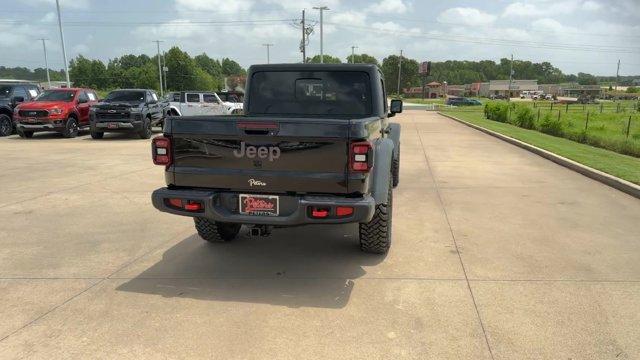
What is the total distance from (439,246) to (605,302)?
5.71 ft

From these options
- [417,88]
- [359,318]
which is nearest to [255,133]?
[359,318]

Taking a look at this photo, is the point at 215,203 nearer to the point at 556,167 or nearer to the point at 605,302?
the point at 605,302

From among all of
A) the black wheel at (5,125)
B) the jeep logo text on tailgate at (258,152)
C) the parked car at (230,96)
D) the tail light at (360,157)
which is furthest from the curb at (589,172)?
the black wheel at (5,125)

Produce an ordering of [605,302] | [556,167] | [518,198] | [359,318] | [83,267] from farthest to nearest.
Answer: [556,167] < [518,198] < [83,267] < [605,302] < [359,318]

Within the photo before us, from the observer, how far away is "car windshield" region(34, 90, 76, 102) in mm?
17625

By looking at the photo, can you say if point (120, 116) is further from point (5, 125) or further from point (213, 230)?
point (213, 230)

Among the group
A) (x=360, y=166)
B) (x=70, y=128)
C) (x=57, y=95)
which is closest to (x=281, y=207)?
(x=360, y=166)

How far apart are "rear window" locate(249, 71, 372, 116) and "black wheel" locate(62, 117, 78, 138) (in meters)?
13.9

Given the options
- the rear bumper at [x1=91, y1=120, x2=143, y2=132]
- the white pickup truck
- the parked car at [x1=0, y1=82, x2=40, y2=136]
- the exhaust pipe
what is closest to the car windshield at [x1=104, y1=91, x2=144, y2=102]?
the rear bumper at [x1=91, y1=120, x2=143, y2=132]

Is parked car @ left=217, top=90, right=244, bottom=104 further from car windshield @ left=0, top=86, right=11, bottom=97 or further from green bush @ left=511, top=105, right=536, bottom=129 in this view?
green bush @ left=511, top=105, right=536, bottom=129

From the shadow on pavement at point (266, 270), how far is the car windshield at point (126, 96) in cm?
1328

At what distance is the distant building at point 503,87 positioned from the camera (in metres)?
143

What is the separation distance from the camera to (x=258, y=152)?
3.97 metres

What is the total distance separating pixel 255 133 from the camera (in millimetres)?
3910
